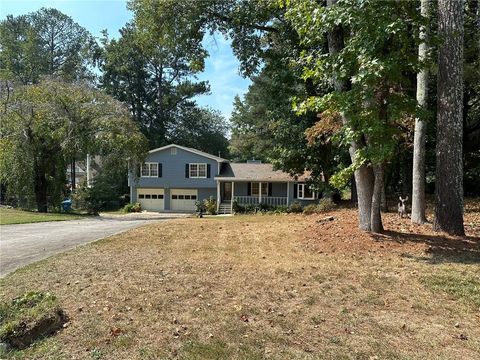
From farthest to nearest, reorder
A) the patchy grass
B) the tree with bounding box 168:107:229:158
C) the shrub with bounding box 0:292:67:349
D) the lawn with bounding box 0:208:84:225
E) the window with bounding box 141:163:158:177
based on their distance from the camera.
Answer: the tree with bounding box 168:107:229:158 → the window with bounding box 141:163:158:177 → the lawn with bounding box 0:208:84:225 → the patchy grass → the shrub with bounding box 0:292:67:349

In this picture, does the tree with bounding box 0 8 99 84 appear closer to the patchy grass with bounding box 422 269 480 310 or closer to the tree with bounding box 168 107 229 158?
the tree with bounding box 168 107 229 158

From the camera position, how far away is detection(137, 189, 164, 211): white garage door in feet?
113

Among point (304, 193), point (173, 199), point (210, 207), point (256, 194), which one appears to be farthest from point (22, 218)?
point (304, 193)

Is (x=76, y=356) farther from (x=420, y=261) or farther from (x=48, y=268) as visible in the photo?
(x=420, y=261)

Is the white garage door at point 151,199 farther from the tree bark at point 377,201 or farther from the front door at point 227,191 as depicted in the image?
the tree bark at point 377,201

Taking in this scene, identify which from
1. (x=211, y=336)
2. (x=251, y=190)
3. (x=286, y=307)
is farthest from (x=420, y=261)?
(x=251, y=190)

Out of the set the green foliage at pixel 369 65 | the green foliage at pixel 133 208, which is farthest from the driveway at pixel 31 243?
the green foliage at pixel 133 208

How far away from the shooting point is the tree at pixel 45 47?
4372 cm

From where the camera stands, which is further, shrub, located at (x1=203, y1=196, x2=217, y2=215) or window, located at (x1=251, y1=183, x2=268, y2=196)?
window, located at (x1=251, y1=183, x2=268, y2=196)

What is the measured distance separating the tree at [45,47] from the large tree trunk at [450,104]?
4195cm

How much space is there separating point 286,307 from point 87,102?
2359 centimetres

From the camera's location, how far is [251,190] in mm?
32000

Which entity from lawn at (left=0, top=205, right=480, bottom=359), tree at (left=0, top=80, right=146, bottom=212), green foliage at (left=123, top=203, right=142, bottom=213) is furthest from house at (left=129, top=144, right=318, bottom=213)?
lawn at (left=0, top=205, right=480, bottom=359)

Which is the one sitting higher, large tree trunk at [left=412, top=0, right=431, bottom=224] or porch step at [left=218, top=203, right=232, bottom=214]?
large tree trunk at [left=412, top=0, right=431, bottom=224]
